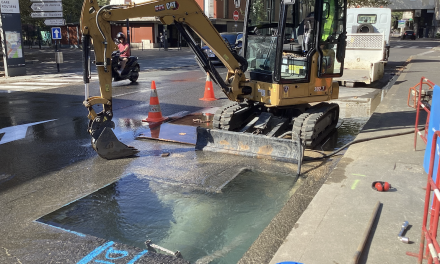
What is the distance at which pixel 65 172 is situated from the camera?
249 inches

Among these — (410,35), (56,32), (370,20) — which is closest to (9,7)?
(56,32)

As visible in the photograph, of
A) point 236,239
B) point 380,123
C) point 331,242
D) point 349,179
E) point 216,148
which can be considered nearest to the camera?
point 331,242

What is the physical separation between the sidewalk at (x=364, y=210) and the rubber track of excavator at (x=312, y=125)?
670 mm

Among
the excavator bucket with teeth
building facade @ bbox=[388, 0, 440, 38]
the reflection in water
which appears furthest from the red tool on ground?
building facade @ bbox=[388, 0, 440, 38]

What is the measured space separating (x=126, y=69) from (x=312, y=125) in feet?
35.1

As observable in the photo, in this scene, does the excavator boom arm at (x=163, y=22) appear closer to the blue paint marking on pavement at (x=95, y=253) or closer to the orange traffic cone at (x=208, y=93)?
the blue paint marking on pavement at (x=95, y=253)

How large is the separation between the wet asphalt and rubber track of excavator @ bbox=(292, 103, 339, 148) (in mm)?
656

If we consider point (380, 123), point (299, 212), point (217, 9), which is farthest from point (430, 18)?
point (299, 212)

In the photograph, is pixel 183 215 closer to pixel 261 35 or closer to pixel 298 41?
pixel 261 35

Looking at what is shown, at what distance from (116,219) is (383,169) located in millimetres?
3973

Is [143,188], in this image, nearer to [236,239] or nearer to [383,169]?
[236,239]

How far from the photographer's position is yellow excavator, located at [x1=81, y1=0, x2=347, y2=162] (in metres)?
6.58

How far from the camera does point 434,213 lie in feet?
10.3

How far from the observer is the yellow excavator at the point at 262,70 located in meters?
6.58
